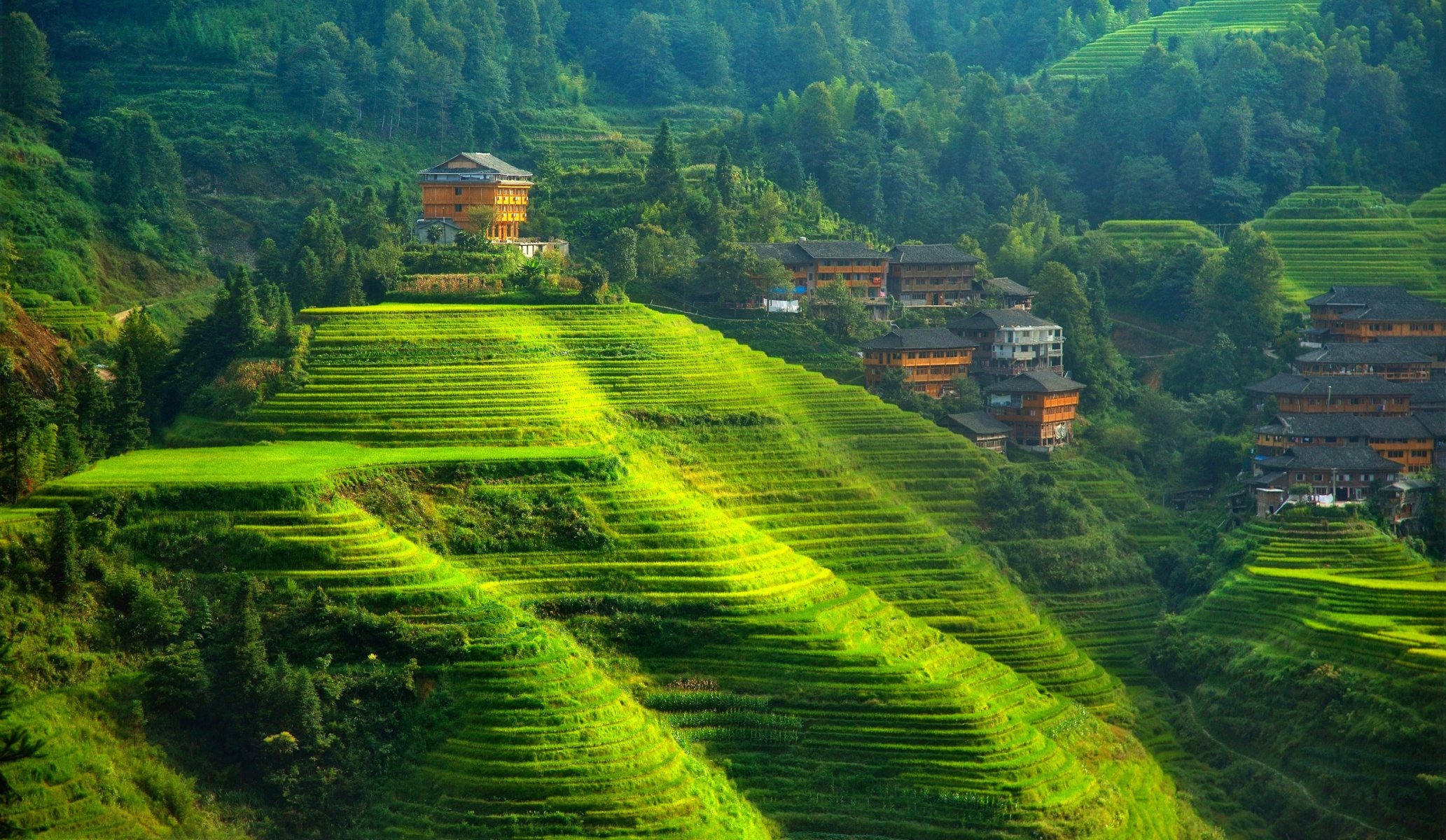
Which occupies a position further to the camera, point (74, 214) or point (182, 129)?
point (182, 129)

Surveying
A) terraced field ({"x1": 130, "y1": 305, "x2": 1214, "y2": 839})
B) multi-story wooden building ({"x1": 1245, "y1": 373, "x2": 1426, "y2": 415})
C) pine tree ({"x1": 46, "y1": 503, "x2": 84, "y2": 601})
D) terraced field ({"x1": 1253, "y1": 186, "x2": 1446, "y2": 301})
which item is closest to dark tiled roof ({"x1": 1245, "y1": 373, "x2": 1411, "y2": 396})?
multi-story wooden building ({"x1": 1245, "y1": 373, "x2": 1426, "y2": 415})

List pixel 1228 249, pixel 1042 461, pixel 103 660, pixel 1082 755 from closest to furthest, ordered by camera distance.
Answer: pixel 103 660 → pixel 1082 755 → pixel 1042 461 → pixel 1228 249

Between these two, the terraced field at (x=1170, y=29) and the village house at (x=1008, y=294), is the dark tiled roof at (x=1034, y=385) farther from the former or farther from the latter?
the terraced field at (x=1170, y=29)

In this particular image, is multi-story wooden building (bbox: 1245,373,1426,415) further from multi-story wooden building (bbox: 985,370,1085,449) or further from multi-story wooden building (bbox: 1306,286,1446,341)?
multi-story wooden building (bbox: 985,370,1085,449)

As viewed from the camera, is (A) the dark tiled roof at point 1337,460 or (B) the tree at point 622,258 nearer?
(A) the dark tiled roof at point 1337,460

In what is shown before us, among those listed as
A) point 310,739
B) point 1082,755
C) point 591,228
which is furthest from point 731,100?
point 310,739

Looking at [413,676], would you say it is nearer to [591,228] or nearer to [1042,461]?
[1042,461]

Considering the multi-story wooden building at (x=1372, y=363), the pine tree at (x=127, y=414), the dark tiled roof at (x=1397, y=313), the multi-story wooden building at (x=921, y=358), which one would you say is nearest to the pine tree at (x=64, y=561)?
the pine tree at (x=127, y=414)
